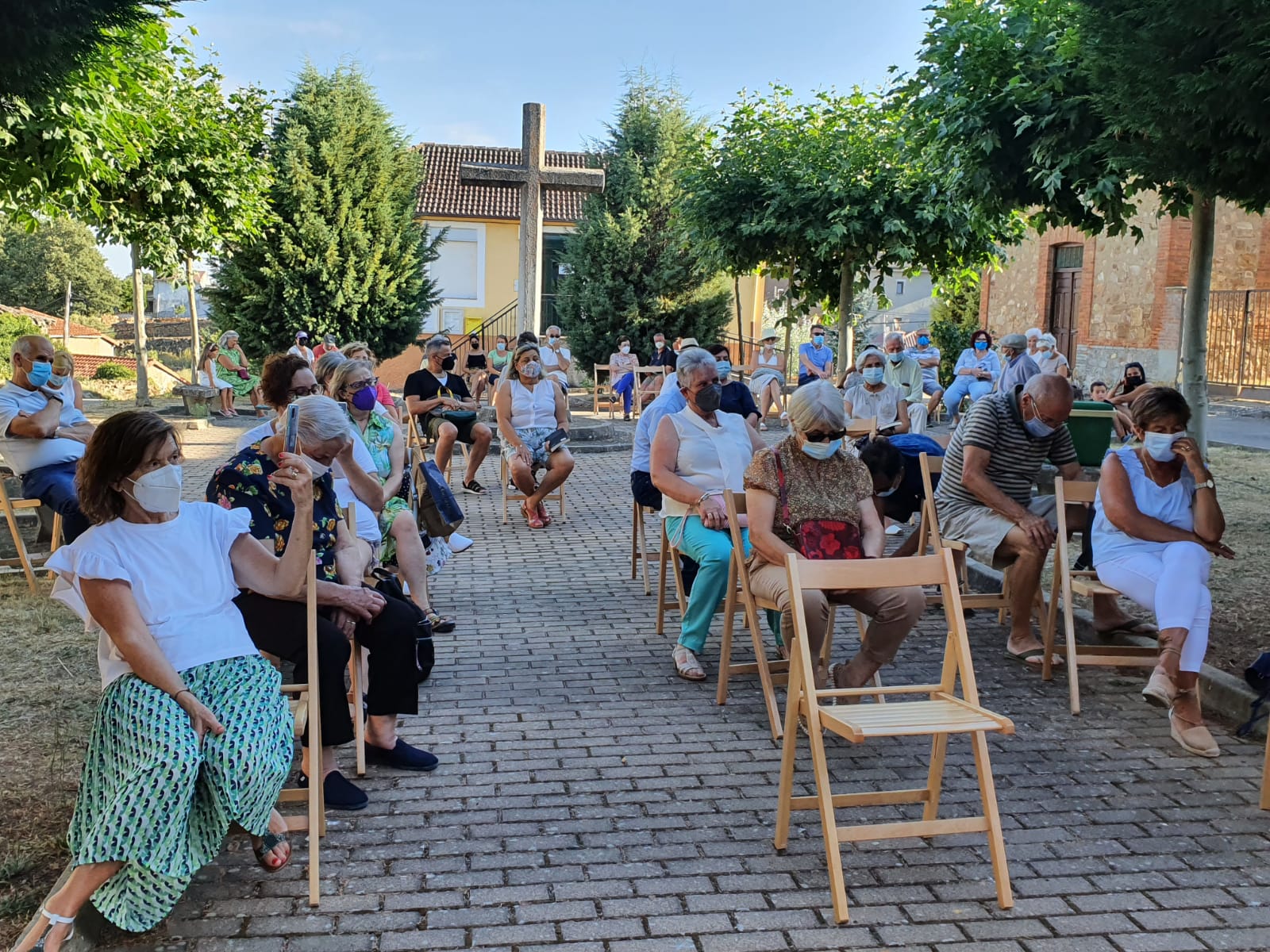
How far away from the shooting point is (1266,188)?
5152 millimetres

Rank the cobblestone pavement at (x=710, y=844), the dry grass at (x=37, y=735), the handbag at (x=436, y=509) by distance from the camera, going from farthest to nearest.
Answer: the handbag at (x=436, y=509), the dry grass at (x=37, y=735), the cobblestone pavement at (x=710, y=844)

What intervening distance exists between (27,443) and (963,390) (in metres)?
11.9

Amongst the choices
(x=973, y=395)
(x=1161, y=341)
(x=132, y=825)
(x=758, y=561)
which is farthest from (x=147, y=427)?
(x=1161, y=341)

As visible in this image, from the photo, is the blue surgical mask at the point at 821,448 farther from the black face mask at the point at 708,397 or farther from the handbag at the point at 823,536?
the black face mask at the point at 708,397

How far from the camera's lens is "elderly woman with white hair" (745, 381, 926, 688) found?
4922 millimetres

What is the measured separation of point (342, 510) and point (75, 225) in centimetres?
4812

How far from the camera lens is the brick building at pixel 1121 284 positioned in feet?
74.0

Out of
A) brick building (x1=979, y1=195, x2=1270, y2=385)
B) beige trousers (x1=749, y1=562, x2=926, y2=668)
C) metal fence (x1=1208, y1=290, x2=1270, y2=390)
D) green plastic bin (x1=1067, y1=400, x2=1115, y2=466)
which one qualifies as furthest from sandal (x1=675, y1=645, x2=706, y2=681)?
metal fence (x1=1208, y1=290, x2=1270, y2=390)

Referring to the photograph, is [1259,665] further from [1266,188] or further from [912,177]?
[912,177]

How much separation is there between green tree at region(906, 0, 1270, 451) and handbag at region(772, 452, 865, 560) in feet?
6.94

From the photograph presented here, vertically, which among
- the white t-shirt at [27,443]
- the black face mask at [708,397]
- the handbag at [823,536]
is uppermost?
the black face mask at [708,397]

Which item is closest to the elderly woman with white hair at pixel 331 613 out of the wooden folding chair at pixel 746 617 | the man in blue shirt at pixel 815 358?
the wooden folding chair at pixel 746 617

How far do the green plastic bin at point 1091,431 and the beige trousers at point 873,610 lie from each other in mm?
3794

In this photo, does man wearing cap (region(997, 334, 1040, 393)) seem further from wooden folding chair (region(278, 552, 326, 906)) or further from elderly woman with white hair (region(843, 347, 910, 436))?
wooden folding chair (region(278, 552, 326, 906))
